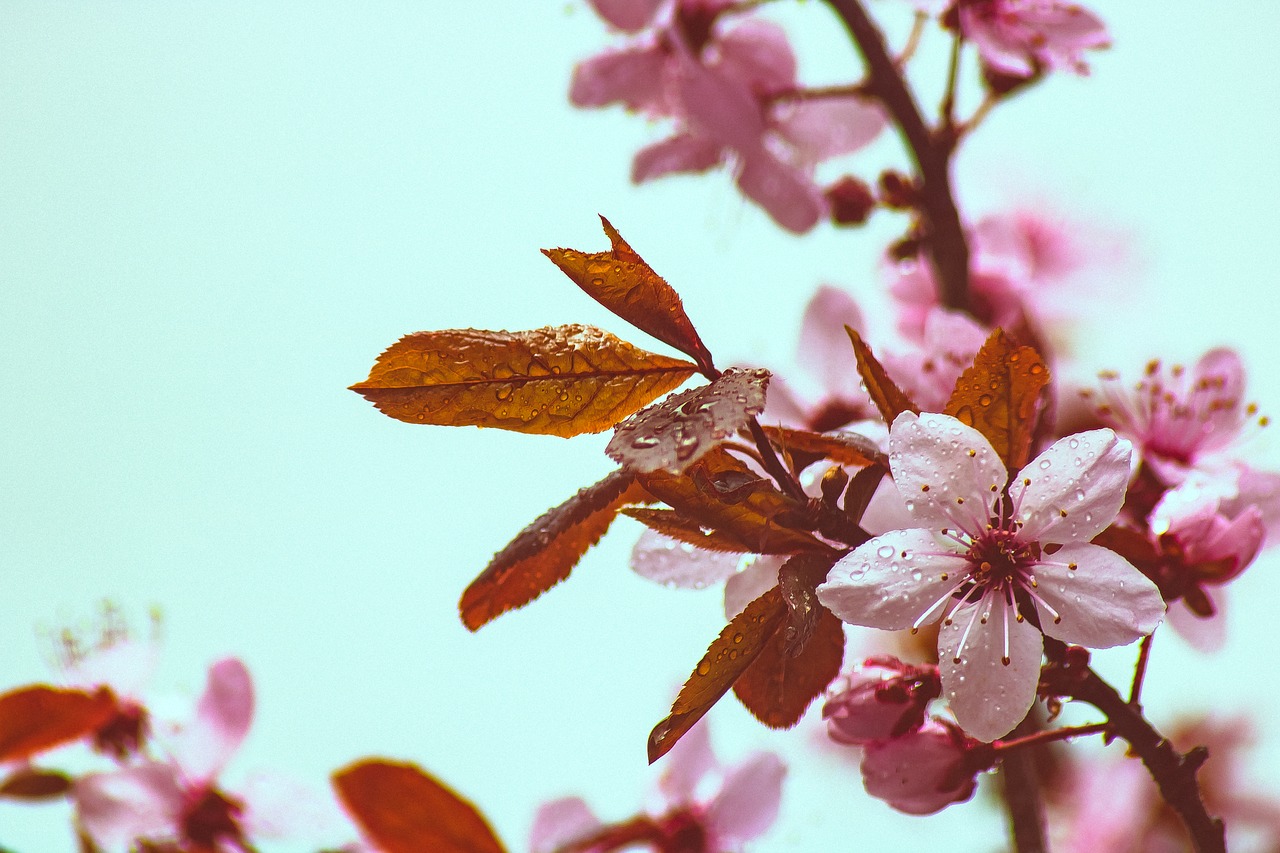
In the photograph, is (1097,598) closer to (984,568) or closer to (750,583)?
(984,568)

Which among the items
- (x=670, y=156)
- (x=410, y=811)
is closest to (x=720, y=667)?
(x=410, y=811)

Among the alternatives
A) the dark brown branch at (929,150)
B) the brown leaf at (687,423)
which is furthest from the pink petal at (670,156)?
the brown leaf at (687,423)

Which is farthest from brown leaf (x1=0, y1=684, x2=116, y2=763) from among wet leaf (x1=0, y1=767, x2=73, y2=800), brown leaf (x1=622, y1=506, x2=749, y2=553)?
brown leaf (x1=622, y1=506, x2=749, y2=553)

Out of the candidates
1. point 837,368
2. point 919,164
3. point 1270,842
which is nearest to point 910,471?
point 837,368

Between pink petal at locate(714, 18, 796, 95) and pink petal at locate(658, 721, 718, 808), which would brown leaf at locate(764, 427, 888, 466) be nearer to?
pink petal at locate(658, 721, 718, 808)

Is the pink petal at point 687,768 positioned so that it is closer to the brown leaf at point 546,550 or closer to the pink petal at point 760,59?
the brown leaf at point 546,550

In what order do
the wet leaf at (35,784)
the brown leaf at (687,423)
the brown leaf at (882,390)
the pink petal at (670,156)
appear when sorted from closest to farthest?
the brown leaf at (687,423) → the brown leaf at (882,390) → the wet leaf at (35,784) → the pink petal at (670,156)

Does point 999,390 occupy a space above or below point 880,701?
above
